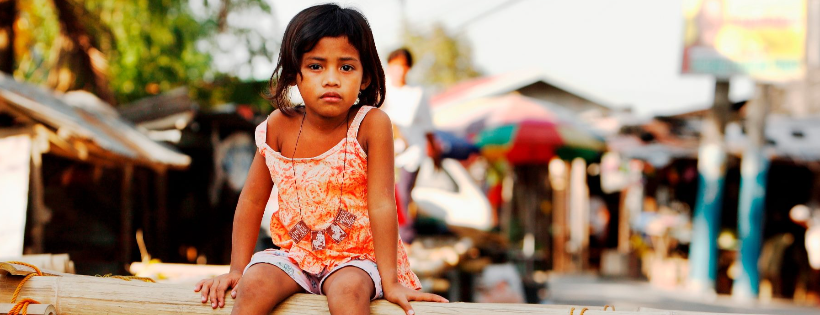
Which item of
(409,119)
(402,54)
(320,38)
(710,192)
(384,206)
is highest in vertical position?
(402,54)

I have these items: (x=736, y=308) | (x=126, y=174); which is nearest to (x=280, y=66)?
(x=126, y=174)

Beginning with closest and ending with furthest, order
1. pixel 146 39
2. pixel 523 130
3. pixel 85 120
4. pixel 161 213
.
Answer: pixel 85 120, pixel 161 213, pixel 523 130, pixel 146 39

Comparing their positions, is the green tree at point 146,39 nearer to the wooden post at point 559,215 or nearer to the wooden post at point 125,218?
the wooden post at point 125,218

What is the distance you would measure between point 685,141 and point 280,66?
11093 mm

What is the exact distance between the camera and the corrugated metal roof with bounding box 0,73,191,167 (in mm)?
5680

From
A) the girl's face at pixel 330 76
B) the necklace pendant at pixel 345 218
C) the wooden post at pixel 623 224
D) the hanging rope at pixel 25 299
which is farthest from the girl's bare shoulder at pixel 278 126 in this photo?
the wooden post at pixel 623 224

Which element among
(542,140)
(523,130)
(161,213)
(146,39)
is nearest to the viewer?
(161,213)

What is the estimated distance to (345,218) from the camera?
99.3 inches

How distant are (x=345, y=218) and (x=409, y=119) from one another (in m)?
3.38

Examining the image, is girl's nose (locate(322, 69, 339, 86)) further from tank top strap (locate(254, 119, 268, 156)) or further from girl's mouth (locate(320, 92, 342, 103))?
tank top strap (locate(254, 119, 268, 156))

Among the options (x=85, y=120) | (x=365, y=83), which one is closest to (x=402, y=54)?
(x=85, y=120)

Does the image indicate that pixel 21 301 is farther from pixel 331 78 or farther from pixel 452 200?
pixel 452 200

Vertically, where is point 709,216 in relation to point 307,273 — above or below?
above

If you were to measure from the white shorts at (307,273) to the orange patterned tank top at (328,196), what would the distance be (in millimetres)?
30
